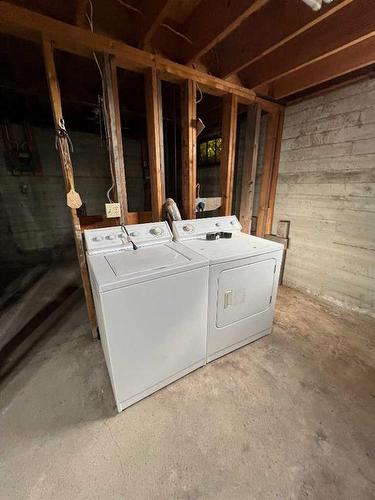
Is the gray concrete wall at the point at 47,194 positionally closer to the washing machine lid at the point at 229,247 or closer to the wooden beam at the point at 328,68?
the wooden beam at the point at 328,68

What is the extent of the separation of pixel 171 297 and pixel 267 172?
2.34m

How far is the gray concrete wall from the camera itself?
3535 millimetres

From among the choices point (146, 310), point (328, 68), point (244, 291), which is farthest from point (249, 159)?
point (146, 310)

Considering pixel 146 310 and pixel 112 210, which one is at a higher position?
pixel 112 210

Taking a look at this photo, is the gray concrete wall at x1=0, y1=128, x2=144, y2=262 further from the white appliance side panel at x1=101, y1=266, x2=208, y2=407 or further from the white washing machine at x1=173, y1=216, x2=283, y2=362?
the white appliance side panel at x1=101, y1=266, x2=208, y2=407

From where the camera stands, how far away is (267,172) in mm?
2811

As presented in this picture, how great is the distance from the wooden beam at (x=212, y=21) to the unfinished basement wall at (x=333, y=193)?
143cm

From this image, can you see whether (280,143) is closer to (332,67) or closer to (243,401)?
(332,67)

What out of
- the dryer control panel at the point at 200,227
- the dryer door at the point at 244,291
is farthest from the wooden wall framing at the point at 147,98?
the dryer door at the point at 244,291

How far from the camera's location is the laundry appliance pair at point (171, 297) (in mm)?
1206

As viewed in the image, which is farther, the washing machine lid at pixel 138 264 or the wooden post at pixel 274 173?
the wooden post at pixel 274 173

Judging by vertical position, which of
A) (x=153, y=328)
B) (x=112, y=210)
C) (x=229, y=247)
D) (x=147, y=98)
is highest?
(x=147, y=98)

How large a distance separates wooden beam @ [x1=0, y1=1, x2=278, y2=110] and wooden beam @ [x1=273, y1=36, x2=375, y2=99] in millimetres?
784

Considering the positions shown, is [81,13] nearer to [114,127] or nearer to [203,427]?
[114,127]
